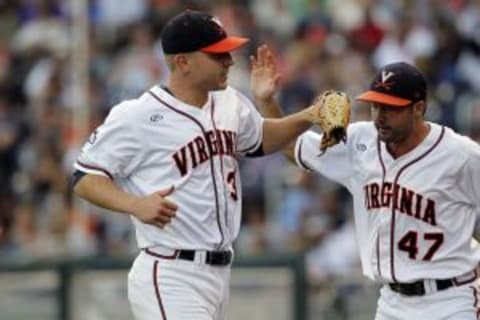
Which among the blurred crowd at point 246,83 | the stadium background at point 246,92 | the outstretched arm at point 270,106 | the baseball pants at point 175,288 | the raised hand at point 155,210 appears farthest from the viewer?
the blurred crowd at point 246,83

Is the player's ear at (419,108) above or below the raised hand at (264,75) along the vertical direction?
below

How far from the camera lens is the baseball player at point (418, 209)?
30.9 ft

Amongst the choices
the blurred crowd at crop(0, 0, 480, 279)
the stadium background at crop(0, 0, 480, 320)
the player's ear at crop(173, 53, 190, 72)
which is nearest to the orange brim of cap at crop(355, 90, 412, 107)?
the player's ear at crop(173, 53, 190, 72)

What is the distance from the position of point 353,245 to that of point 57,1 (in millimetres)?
5064

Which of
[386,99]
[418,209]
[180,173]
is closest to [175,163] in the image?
[180,173]

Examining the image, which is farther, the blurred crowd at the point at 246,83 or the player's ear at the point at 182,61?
the blurred crowd at the point at 246,83

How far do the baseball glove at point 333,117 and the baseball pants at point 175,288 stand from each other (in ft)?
2.60

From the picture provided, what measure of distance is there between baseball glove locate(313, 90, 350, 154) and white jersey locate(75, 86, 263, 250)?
46 cm

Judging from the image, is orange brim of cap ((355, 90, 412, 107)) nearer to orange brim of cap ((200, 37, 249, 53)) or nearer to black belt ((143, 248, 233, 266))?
orange brim of cap ((200, 37, 249, 53))

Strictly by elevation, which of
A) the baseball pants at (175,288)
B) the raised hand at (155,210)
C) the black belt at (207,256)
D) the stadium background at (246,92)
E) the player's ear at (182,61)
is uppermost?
the player's ear at (182,61)

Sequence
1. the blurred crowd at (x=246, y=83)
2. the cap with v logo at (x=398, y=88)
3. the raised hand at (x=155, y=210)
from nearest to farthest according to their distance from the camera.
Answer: the raised hand at (x=155, y=210), the cap with v logo at (x=398, y=88), the blurred crowd at (x=246, y=83)

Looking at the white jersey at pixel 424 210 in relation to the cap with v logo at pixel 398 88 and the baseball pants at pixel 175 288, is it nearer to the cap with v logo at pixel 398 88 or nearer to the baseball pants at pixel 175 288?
the cap with v logo at pixel 398 88

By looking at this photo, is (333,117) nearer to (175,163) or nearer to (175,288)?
(175,163)

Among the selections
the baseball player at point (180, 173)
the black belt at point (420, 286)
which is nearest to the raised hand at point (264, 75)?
the baseball player at point (180, 173)
